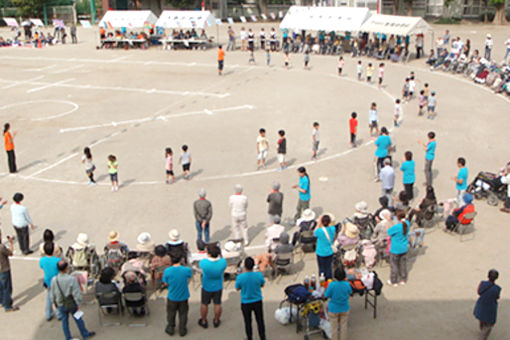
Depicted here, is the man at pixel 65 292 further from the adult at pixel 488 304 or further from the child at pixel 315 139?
the child at pixel 315 139

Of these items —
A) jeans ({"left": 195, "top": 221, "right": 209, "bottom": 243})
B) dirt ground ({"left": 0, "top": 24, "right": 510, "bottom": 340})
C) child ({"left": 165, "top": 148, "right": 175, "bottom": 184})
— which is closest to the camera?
dirt ground ({"left": 0, "top": 24, "right": 510, "bottom": 340})

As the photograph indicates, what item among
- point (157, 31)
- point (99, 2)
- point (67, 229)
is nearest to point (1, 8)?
point (99, 2)

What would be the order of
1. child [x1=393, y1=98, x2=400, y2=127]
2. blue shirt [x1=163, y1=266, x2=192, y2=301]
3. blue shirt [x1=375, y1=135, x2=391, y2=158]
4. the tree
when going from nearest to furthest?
1. blue shirt [x1=163, y1=266, x2=192, y2=301]
2. blue shirt [x1=375, y1=135, x2=391, y2=158]
3. child [x1=393, y1=98, x2=400, y2=127]
4. the tree

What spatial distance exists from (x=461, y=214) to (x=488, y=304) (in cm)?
422

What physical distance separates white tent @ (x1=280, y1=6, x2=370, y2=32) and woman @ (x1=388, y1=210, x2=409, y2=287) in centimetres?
3150

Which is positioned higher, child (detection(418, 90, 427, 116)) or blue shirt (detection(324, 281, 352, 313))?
child (detection(418, 90, 427, 116))

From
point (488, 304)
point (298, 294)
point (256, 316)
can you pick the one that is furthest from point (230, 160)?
point (488, 304)

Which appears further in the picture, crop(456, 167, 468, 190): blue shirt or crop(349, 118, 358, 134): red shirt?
crop(349, 118, 358, 134): red shirt

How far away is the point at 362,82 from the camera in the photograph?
30922 millimetres

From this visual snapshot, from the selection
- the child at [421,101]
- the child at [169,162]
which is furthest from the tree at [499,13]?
the child at [169,162]

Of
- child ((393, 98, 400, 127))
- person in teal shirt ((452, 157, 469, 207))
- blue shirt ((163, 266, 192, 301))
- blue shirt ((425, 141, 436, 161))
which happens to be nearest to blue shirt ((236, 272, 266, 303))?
blue shirt ((163, 266, 192, 301))

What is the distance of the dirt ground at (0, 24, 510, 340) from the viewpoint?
987 centimetres

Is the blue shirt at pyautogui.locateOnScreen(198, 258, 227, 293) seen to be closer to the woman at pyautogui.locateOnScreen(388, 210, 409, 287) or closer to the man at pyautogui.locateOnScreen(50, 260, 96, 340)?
the man at pyautogui.locateOnScreen(50, 260, 96, 340)

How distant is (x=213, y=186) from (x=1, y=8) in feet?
237
